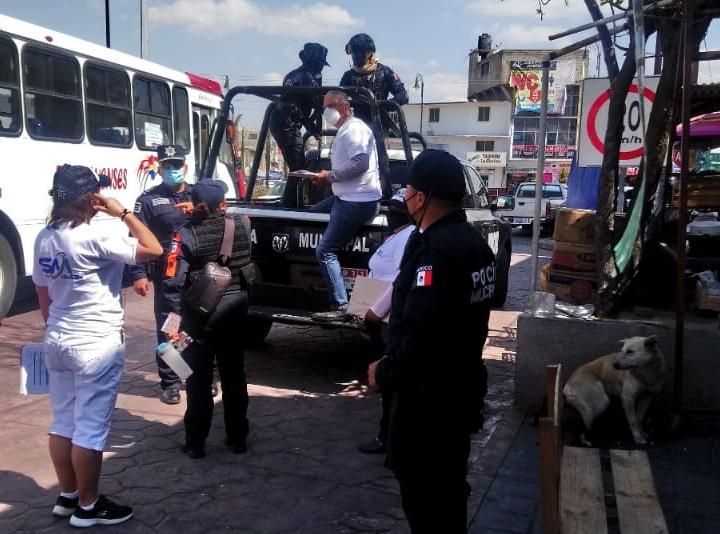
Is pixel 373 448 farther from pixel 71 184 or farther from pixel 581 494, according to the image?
pixel 71 184

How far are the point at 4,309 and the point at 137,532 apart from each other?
554 cm

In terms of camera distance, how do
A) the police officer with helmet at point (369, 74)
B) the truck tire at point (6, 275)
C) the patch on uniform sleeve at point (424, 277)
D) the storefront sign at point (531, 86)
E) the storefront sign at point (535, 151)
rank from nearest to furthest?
the patch on uniform sleeve at point (424, 277) → the police officer with helmet at point (369, 74) → the truck tire at point (6, 275) → the storefront sign at point (535, 151) → the storefront sign at point (531, 86)

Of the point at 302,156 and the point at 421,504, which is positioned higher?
the point at 302,156

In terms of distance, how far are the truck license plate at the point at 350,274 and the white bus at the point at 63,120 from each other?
15.2 ft

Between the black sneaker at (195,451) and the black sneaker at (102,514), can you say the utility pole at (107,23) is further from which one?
the black sneaker at (102,514)

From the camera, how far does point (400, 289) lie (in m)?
2.54

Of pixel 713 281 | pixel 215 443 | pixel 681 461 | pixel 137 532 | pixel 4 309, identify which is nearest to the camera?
pixel 137 532

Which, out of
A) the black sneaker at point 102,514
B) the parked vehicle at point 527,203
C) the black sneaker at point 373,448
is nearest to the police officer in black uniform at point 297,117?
the black sneaker at point 373,448

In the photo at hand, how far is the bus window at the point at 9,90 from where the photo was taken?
7891 mm

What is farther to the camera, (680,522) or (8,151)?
(8,151)

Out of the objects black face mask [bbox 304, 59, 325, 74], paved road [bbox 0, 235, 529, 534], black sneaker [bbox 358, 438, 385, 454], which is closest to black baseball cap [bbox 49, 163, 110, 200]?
paved road [bbox 0, 235, 529, 534]

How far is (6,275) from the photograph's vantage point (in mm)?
7988

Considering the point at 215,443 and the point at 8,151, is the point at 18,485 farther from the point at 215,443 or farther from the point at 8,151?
the point at 8,151

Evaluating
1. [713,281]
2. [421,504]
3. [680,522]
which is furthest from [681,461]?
[421,504]
